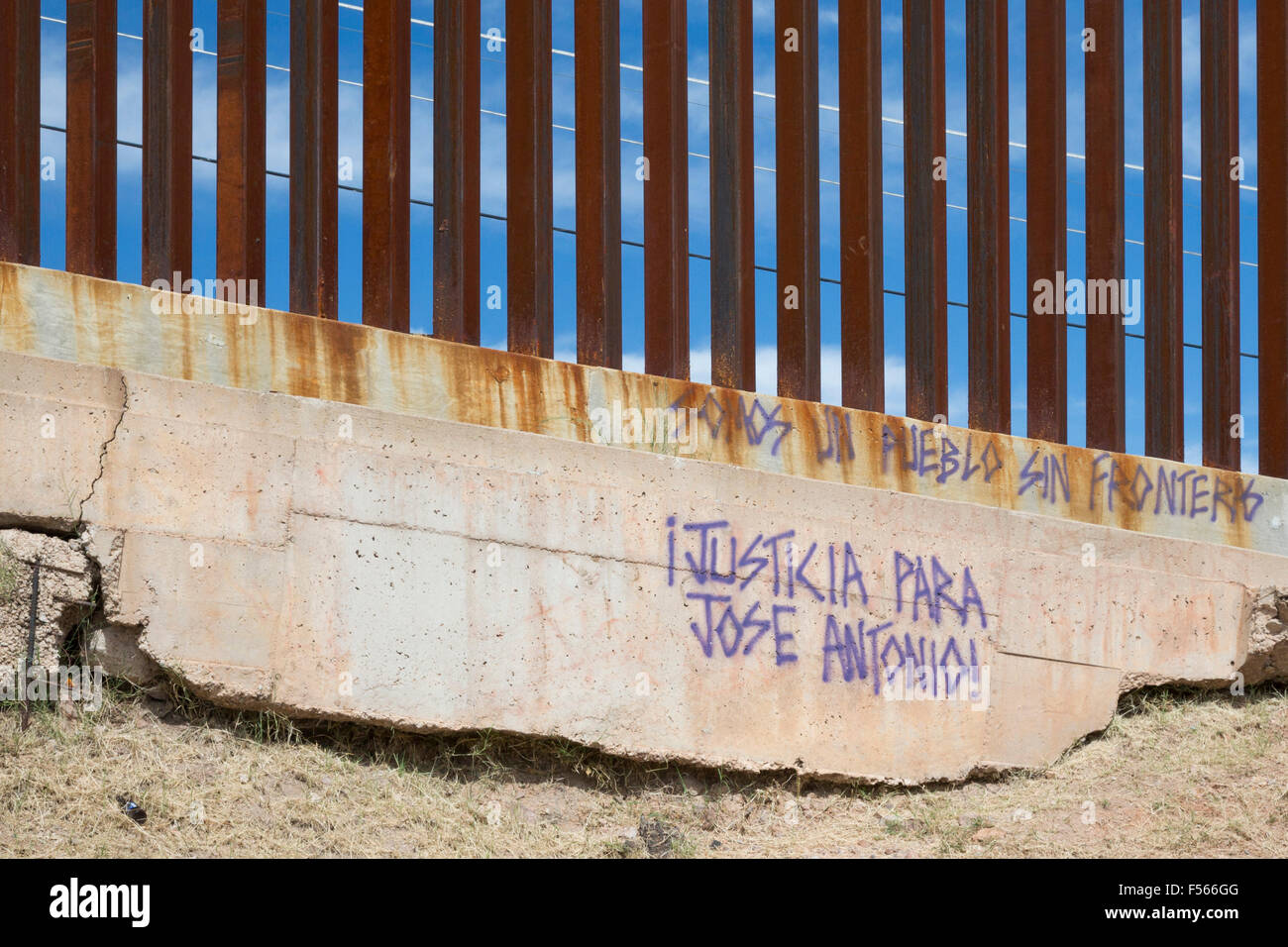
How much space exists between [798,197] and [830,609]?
7.77 feet

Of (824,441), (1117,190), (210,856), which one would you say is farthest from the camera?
(1117,190)

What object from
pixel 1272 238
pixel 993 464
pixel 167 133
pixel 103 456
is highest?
pixel 1272 238

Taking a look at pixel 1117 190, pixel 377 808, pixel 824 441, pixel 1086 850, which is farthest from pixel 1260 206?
pixel 377 808

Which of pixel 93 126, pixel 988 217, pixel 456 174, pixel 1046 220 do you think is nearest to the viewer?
pixel 93 126

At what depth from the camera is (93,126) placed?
655cm

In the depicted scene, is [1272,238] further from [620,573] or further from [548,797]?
[548,797]

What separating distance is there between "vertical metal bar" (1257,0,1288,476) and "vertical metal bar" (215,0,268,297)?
247 inches

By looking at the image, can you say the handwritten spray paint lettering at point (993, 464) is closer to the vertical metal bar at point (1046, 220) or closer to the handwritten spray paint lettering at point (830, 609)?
the vertical metal bar at point (1046, 220)

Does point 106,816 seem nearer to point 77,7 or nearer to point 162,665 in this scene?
point 162,665

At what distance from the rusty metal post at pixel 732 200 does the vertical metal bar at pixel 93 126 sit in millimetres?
3100

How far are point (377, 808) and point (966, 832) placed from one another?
2781mm

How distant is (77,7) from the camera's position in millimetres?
6562

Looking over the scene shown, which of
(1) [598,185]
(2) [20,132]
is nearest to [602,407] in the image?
(1) [598,185]

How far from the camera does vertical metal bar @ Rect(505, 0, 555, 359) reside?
6965mm
